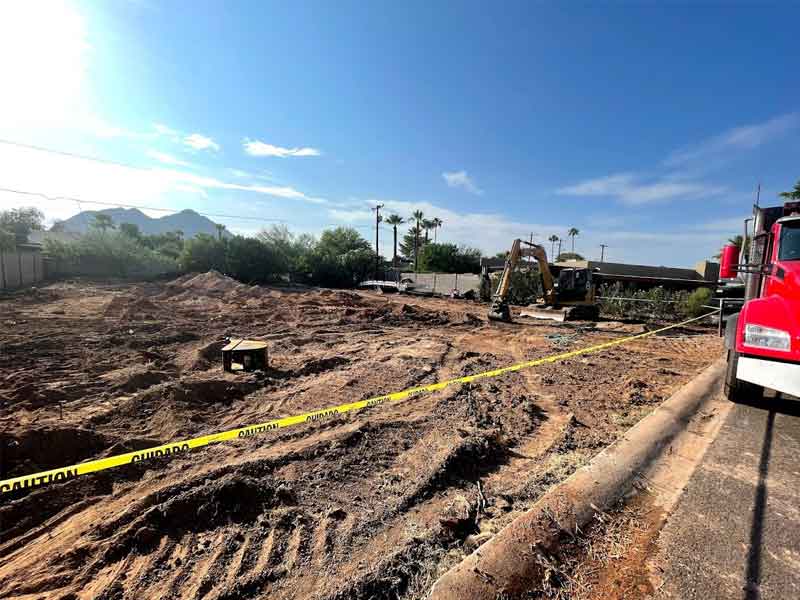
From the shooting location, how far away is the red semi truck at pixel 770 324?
13.4ft

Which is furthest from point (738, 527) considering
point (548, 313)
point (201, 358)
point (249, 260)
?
point (249, 260)

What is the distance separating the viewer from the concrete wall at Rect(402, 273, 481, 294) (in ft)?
98.5

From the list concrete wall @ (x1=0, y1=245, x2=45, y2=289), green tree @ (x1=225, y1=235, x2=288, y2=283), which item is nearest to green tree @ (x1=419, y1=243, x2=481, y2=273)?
green tree @ (x1=225, y1=235, x2=288, y2=283)

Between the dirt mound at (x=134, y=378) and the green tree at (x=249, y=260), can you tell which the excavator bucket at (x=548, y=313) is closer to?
the dirt mound at (x=134, y=378)

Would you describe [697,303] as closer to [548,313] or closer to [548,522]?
[548,313]

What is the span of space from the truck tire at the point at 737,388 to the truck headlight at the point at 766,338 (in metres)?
0.65

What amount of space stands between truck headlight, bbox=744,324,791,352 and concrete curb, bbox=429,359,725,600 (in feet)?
4.88

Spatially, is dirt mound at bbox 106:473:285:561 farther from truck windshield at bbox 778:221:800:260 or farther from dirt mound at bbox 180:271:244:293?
dirt mound at bbox 180:271:244:293

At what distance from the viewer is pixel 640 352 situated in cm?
986

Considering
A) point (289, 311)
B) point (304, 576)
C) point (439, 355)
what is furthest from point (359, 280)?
point (304, 576)

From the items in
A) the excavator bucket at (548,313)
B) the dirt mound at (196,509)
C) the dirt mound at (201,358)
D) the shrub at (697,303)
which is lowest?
the dirt mound at (201,358)

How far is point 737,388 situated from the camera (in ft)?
16.8

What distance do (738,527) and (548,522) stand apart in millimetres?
1407

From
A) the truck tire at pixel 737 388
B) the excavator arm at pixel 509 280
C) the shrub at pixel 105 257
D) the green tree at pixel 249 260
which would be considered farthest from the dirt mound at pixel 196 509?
the shrub at pixel 105 257
